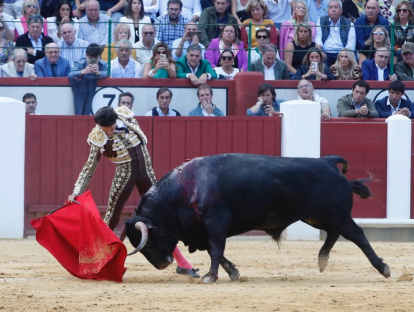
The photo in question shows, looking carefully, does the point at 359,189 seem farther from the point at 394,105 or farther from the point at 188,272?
the point at 394,105

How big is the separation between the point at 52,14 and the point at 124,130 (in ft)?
15.6

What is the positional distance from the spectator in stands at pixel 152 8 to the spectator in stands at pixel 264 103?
1767 millimetres

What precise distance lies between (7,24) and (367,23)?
3.96 meters

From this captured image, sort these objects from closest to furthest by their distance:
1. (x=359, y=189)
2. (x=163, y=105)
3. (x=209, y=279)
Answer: (x=209, y=279)
(x=359, y=189)
(x=163, y=105)

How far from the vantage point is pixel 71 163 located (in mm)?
10469

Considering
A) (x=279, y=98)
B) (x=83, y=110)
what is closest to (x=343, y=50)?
(x=279, y=98)

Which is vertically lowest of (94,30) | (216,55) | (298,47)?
(216,55)

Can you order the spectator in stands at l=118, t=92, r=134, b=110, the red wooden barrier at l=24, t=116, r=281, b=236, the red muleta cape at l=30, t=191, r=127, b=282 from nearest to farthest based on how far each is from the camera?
the red muleta cape at l=30, t=191, r=127, b=282 → the spectator in stands at l=118, t=92, r=134, b=110 → the red wooden barrier at l=24, t=116, r=281, b=236

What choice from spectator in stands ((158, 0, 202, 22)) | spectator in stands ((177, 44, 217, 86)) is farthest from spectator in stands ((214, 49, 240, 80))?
spectator in stands ((158, 0, 202, 22))

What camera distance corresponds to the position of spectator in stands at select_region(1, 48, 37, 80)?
426 inches

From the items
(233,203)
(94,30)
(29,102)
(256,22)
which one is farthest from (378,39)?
(233,203)

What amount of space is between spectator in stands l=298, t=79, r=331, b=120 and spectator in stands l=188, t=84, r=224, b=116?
87 centimetres

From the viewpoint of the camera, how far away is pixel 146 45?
11047 millimetres

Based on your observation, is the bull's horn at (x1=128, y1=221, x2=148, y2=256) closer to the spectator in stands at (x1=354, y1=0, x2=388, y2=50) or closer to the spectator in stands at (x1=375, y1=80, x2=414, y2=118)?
the spectator in stands at (x1=375, y1=80, x2=414, y2=118)
